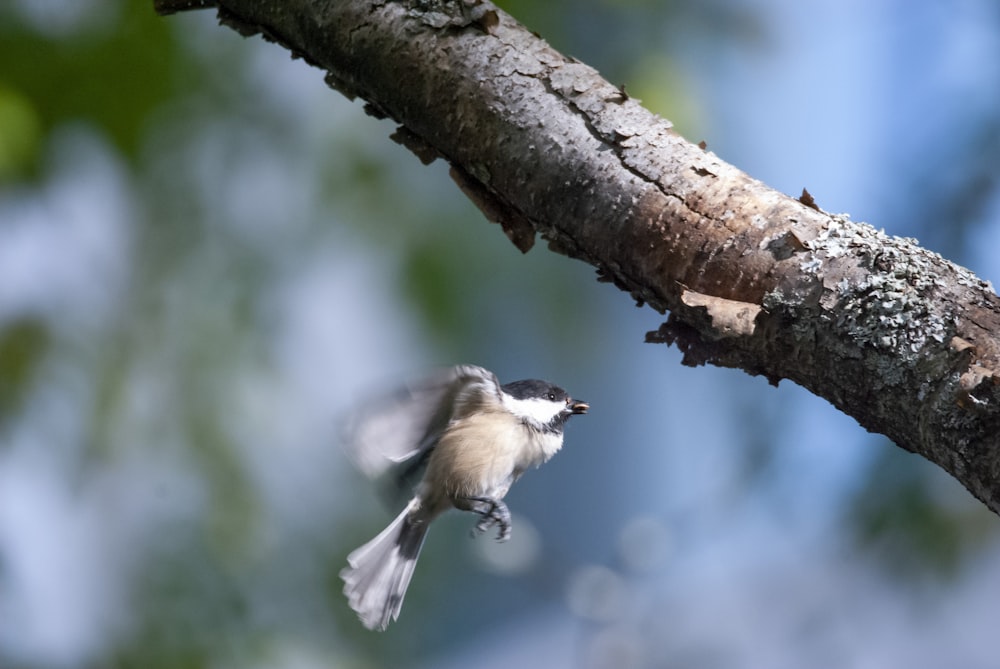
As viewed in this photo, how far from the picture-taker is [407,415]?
203 cm

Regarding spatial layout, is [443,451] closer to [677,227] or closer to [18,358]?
[677,227]

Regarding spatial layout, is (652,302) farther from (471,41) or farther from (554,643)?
(554,643)

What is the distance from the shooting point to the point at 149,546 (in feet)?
11.6

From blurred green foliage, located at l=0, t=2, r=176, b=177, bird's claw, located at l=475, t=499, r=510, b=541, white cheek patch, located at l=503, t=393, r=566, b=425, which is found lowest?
bird's claw, located at l=475, t=499, r=510, b=541

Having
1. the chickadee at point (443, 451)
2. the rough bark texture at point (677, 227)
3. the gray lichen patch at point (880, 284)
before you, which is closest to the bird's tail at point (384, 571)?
the chickadee at point (443, 451)

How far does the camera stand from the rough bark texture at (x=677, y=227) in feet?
3.88

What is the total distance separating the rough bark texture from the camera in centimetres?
118

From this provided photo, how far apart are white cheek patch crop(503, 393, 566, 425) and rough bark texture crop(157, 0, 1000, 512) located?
745 millimetres

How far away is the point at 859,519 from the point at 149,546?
2615mm

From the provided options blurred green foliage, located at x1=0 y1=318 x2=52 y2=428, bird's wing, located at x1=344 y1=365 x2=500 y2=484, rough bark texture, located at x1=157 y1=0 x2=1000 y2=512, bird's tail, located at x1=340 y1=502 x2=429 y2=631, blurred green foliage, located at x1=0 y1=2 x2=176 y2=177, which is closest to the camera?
rough bark texture, located at x1=157 y1=0 x2=1000 y2=512

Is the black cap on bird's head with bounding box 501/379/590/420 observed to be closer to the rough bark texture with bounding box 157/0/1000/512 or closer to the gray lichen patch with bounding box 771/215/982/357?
the rough bark texture with bounding box 157/0/1000/512

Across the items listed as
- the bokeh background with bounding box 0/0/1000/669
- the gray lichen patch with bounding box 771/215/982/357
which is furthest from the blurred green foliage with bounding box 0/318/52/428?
the gray lichen patch with bounding box 771/215/982/357

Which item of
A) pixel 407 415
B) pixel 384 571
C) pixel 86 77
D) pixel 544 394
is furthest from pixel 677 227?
pixel 86 77

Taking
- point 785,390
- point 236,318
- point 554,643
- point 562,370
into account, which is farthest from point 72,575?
point 785,390
